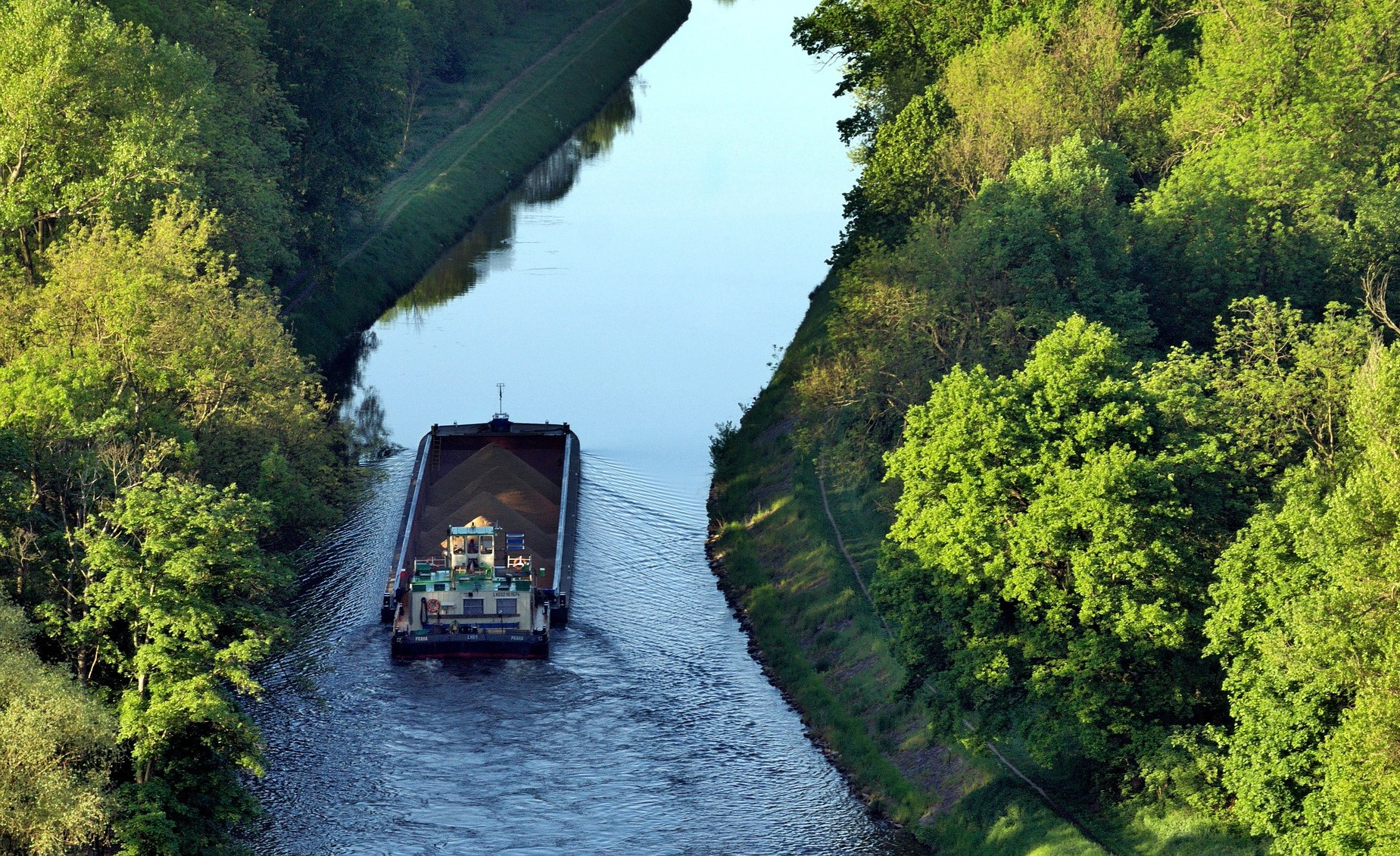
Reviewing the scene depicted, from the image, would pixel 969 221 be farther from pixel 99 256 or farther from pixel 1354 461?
pixel 99 256

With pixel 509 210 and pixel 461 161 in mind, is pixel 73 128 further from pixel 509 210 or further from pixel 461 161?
pixel 461 161

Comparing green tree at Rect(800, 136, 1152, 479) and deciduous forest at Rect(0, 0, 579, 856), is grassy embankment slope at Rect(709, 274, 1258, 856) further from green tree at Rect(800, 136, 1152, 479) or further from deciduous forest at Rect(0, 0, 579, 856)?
deciduous forest at Rect(0, 0, 579, 856)

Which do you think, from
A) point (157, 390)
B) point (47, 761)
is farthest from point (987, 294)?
point (47, 761)

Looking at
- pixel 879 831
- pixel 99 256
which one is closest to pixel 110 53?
pixel 99 256

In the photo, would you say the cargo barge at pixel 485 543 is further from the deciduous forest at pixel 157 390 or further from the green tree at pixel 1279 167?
the green tree at pixel 1279 167

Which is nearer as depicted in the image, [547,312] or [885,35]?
[885,35]
